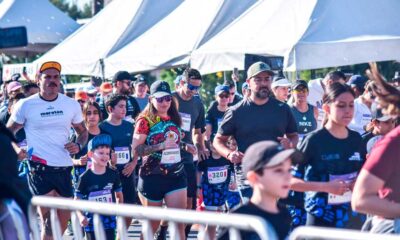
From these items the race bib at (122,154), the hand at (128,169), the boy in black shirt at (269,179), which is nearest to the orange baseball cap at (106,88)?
the race bib at (122,154)

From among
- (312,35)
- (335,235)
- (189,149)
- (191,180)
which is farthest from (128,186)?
(335,235)

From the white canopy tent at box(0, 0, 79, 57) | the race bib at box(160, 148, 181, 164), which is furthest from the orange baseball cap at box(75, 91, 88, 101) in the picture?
the white canopy tent at box(0, 0, 79, 57)

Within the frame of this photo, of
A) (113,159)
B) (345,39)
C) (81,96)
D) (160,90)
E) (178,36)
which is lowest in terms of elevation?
(113,159)

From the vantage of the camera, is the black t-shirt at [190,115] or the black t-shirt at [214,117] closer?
the black t-shirt at [190,115]

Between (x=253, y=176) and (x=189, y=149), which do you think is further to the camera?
(x=189, y=149)

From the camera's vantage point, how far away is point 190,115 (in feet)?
40.9

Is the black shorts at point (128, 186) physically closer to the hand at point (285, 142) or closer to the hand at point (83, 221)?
the hand at point (285, 142)

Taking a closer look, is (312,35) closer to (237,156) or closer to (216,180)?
(216,180)

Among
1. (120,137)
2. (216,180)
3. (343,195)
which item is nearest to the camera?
(343,195)

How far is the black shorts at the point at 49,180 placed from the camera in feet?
34.8

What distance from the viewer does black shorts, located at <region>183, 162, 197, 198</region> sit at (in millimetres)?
11930

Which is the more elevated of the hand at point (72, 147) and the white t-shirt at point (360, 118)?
the hand at point (72, 147)

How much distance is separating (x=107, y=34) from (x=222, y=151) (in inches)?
475

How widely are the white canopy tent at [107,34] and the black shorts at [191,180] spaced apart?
8393 millimetres
